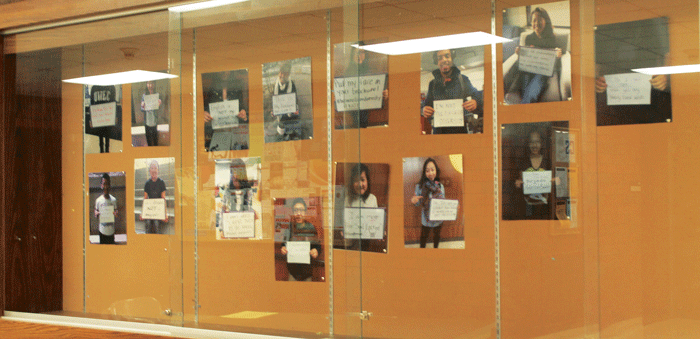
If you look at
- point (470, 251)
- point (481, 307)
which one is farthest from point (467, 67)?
point (481, 307)

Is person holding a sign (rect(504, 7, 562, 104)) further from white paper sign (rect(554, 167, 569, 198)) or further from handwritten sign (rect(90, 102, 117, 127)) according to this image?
handwritten sign (rect(90, 102, 117, 127))

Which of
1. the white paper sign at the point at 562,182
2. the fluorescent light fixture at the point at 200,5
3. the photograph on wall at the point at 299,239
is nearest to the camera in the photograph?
the white paper sign at the point at 562,182

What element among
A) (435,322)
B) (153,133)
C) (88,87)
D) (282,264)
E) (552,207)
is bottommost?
(435,322)

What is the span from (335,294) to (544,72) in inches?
62.7

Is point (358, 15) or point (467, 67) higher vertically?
point (358, 15)

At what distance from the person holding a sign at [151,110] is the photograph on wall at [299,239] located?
1035 mm

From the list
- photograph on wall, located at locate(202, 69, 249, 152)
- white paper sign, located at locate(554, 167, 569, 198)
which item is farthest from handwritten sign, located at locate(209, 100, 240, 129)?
white paper sign, located at locate(554, 167, 569, 198)

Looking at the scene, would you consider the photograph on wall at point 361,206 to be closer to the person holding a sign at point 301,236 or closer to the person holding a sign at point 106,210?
the person holding a sign at point 301,236

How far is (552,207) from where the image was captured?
3.27m

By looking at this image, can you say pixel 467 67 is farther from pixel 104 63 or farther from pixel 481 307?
pixel 104 63

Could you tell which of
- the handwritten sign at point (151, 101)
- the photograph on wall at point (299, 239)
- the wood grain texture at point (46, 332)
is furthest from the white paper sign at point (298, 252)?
the handwritten sign at point (151, 101)

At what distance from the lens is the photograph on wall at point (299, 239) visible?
3836 millimetres

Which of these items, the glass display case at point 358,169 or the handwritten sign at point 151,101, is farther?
the handwritten sign at point 151,101

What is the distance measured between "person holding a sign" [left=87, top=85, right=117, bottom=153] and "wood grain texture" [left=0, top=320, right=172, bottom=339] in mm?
1196
